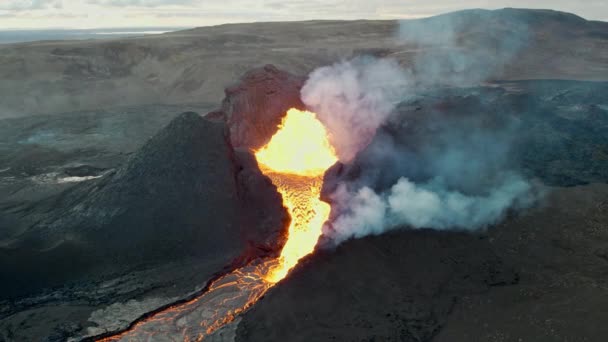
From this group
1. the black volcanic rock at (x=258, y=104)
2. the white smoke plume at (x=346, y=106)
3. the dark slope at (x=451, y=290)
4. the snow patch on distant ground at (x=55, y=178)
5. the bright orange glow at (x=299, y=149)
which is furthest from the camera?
the snow patch on distant ground at (x=55, y=178)

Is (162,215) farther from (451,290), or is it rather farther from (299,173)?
(451,290)

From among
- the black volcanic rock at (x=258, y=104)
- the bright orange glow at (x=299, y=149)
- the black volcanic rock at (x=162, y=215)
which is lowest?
the black volcanic rock at (x=162, y=215)

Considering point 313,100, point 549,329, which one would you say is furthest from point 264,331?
point 313,100

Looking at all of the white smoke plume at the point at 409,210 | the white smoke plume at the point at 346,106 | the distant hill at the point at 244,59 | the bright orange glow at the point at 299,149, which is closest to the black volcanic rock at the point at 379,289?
the white smoke plume at the point at 409,210

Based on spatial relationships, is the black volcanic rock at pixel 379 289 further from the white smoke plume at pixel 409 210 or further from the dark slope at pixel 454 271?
the white smoke plume at pixel 409 210

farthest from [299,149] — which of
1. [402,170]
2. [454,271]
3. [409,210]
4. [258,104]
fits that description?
[454,271]

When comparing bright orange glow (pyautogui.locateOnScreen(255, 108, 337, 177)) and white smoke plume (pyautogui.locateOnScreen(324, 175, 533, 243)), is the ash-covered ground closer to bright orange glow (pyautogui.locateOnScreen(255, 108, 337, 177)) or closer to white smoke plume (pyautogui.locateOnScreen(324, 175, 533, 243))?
white smoke plume (pyautogui.locateOnScreen(324, 175, 533, 243))

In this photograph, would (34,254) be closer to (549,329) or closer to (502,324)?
(502,324)
